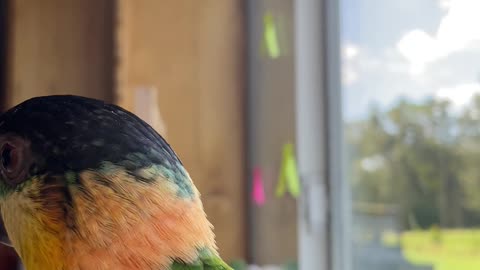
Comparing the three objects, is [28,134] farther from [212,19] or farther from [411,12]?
[212,19]

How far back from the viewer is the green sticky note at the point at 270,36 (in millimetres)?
1682

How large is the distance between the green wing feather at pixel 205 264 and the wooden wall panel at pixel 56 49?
168 centimetres

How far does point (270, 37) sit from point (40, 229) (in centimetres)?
133

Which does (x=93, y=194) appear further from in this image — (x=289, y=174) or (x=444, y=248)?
(x=289, y=174)

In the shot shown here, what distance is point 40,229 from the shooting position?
416 mm

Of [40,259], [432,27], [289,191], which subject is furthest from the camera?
[289,191]

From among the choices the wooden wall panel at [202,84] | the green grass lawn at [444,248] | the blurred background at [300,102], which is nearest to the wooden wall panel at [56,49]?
the blurred background at [300,102]

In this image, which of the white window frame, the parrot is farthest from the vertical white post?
the parrot

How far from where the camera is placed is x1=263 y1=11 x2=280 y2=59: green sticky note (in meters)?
1.68

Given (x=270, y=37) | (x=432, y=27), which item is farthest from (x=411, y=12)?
(x=270, y=37)

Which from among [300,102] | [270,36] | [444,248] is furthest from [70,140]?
[270,36]

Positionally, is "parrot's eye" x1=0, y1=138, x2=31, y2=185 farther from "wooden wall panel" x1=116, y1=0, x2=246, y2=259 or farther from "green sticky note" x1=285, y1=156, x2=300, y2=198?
"wooden wall panel" x1=116, y1=0, x2=246, y2=259

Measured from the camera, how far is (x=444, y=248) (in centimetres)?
116

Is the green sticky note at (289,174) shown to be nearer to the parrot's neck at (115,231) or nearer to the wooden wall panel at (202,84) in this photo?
the wooden wall panel at (202,84)
